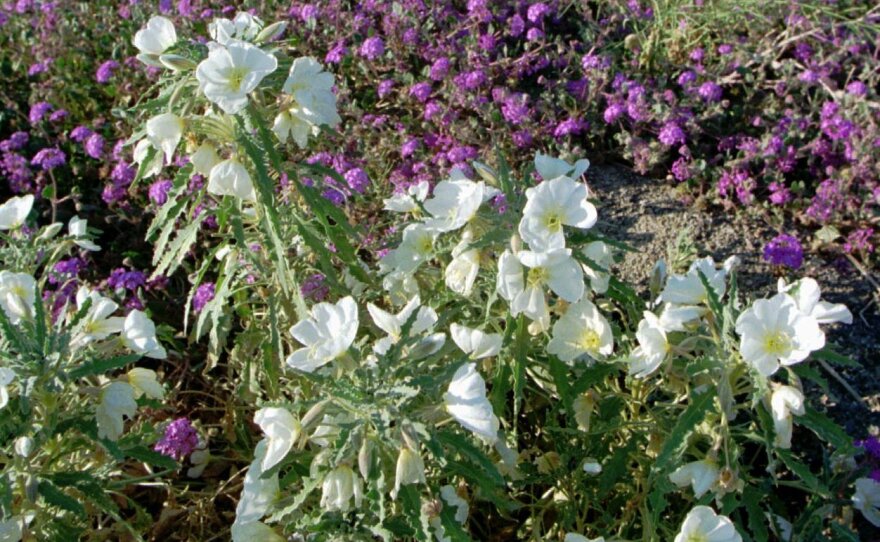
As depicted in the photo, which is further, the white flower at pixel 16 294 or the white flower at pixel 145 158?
the white flower at pixel 145 158

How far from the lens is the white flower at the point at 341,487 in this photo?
1.84 m

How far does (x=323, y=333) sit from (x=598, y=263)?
662 millimetres

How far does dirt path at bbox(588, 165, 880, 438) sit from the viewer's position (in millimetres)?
3064

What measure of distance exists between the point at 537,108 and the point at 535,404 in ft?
5.56

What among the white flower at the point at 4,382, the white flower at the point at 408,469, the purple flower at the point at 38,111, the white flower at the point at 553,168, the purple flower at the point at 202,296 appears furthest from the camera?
the purple flower at the point at 38,111

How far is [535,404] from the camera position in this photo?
2746 mm

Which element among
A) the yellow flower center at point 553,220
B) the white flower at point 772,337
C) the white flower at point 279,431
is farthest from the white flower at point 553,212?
the white flower at point 279,431

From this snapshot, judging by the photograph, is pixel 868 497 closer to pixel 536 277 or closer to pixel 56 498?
pixel 536 277

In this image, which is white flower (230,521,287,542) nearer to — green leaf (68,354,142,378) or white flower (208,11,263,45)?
green leaf (68,354,142,378)

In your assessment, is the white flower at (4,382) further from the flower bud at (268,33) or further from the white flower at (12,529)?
the flower bud at (268,33)

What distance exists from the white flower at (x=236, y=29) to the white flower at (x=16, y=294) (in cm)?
76

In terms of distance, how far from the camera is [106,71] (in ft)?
13.9

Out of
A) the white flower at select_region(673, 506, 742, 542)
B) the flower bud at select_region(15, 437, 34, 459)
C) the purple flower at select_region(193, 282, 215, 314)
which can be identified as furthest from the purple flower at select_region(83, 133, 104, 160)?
the white flower at select_region(673, 506, 742, 542)

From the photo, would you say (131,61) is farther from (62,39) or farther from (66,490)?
(66,490)
